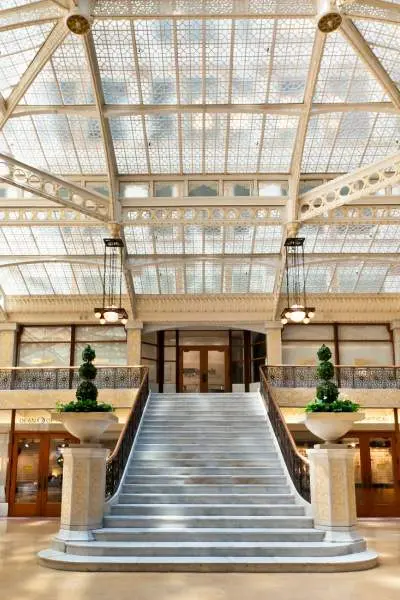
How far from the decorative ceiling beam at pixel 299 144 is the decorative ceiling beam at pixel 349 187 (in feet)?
0.83

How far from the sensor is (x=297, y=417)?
1736cm

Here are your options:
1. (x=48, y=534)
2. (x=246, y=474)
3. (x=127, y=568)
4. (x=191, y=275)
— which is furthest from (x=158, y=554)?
(x=191, y=275)

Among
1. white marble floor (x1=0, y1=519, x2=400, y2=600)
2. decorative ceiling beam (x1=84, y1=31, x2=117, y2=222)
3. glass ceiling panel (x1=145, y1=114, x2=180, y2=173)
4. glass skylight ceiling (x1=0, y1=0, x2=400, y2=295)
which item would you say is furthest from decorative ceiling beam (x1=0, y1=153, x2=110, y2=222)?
white marble floor (x1=0, y1=519, x2=400, y2=600)

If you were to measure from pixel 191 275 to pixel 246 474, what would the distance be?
29.1 ft

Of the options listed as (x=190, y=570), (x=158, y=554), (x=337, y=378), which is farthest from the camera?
(x=337, y=378)

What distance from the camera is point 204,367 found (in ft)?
68.5

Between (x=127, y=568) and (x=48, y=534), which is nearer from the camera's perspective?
→ (x=127, y=568)

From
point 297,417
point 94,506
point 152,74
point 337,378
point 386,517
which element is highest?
point 152,74

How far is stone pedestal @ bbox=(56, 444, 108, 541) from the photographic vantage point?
7.96 m

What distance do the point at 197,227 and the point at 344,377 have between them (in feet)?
19.9

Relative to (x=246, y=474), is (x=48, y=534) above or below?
below

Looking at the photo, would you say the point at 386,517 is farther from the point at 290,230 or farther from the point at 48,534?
the point at 48,534

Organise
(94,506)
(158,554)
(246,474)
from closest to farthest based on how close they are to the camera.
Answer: (158,554) < (94,506) < (246,474)

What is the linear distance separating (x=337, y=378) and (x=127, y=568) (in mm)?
11037
